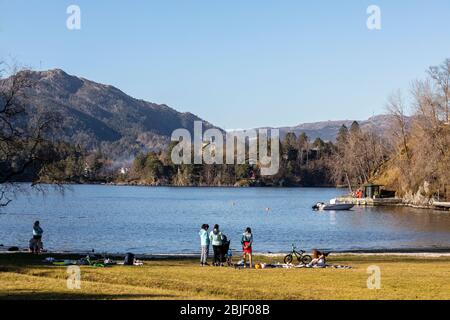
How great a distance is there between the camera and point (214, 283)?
2423 centimetres

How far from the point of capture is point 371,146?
566 feet

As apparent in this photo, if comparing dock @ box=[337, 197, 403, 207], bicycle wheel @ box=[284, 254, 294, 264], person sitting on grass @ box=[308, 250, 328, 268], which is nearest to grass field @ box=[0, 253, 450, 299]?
person sitting on grass @ box=[308, 250, 328, 268]

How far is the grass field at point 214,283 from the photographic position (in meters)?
21.3

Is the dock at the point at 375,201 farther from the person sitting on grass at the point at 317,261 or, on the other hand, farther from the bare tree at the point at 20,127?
the person sitting on grass at the point at 317,261

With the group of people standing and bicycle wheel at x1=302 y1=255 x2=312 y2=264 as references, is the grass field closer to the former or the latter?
the group of people standing

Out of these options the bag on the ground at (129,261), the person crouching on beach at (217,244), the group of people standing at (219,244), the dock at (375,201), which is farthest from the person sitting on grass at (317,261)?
the dock at (375,201)

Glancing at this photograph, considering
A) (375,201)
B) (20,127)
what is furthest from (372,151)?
(20,127)

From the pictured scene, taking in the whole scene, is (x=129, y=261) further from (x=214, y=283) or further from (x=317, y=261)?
(x=317, y=261)

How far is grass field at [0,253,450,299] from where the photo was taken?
21.3m

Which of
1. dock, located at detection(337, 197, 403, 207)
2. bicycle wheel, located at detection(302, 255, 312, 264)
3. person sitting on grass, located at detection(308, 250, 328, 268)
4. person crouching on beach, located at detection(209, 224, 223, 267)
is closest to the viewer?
person sitting on grass, located at detection(308, 250, 328, 268)

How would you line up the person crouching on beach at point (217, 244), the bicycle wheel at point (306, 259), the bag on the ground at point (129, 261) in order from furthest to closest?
the bicycle wheel at point (306, 259)
the person crouching on beach at point (217, 244)
the bag on the ground at point (129, 261)

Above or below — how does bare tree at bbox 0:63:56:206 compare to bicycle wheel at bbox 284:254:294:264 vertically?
above

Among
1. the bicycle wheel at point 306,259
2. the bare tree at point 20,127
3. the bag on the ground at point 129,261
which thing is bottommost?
the bicycle wheel at point 306,259
